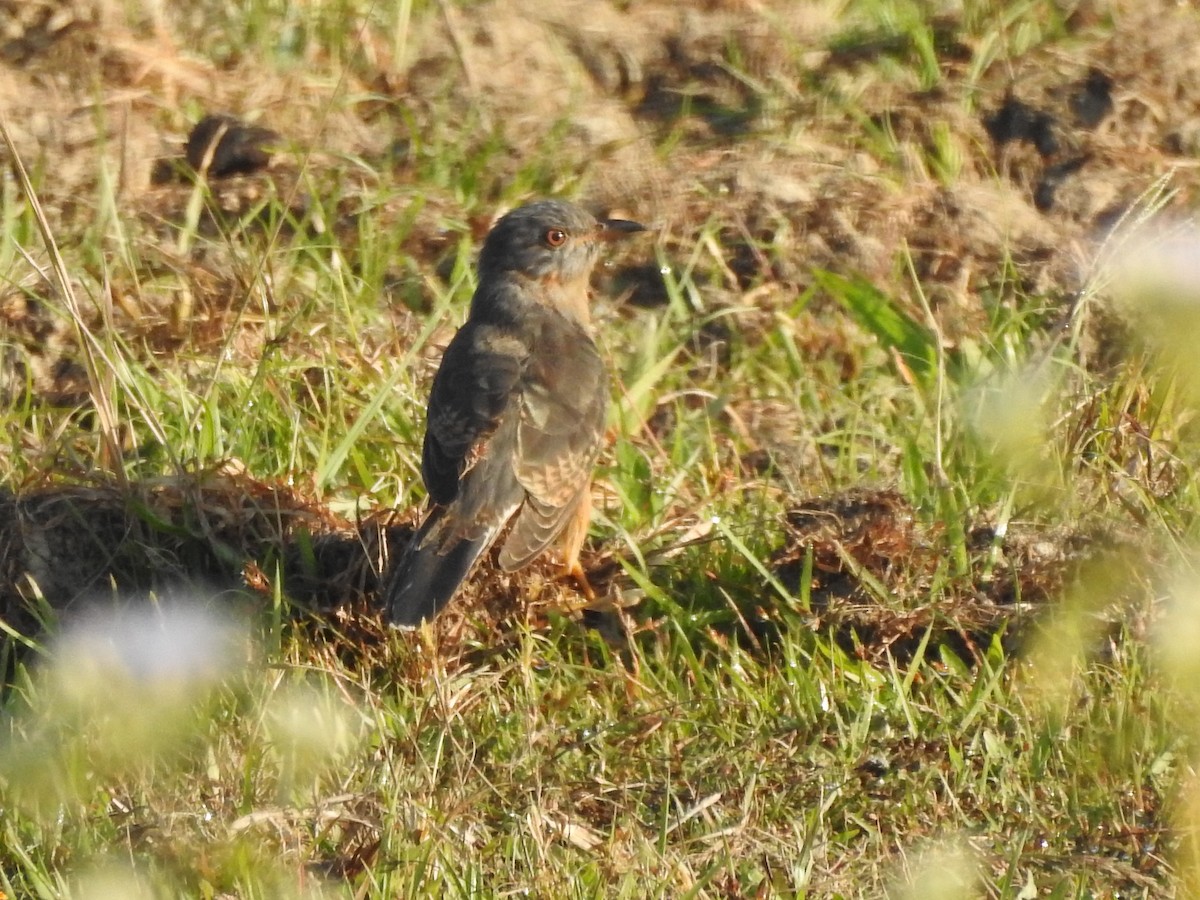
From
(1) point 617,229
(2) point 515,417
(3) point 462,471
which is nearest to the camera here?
(3) point 462,471

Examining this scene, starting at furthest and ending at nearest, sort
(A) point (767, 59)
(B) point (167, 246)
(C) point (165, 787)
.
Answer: (A) point (767, 59) → (B) point (167, 246) → (C) point (165, 787)

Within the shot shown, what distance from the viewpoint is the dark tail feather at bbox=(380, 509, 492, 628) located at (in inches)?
199

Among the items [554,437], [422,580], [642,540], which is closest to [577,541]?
[642,540]

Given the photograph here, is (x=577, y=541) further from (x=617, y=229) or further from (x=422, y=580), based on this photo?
(x=617, y=229)

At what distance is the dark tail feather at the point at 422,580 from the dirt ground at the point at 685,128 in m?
1.73

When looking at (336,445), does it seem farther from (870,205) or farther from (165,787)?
(870,205)

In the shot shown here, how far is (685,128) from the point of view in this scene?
793 cm

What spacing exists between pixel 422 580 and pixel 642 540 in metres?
0.97

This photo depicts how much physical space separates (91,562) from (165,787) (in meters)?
1.57

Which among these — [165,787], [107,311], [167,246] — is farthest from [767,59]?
[165,787]

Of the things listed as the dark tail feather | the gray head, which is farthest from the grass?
the gray head

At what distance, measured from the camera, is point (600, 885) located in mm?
3955

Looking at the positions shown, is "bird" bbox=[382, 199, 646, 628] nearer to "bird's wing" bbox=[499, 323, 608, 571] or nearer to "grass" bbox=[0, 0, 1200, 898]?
"bird's wing" bbox=[499, 323, 608, 571]

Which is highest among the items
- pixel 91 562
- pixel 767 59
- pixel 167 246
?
pixel 767 59
